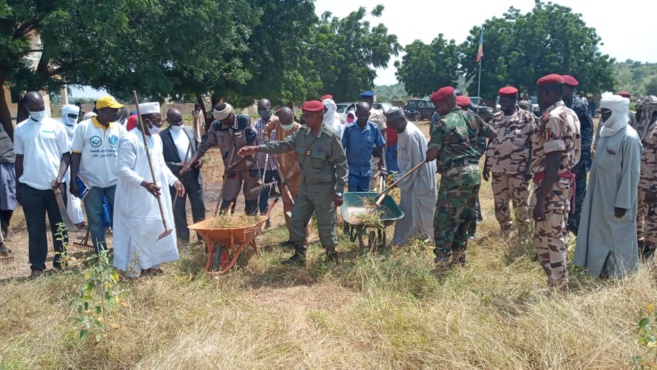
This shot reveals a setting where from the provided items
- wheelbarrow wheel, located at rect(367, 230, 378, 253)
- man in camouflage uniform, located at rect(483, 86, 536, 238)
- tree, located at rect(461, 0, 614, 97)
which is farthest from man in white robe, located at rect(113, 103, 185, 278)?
tree, located at rect(461, 0, 614, 97)

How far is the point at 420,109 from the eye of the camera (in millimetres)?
34781

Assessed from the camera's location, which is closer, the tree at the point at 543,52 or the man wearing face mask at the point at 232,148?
the man wearing face mask at the point at 232,148

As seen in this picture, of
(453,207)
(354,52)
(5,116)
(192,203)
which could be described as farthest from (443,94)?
(354,52)

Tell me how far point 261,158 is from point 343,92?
30.1 meters

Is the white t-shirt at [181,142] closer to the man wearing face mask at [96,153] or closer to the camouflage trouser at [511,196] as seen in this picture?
the man wearing face mask at [96,153]

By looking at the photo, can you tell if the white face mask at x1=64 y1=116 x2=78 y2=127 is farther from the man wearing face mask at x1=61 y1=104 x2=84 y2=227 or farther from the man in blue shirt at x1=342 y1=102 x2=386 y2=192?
the man in blue shirt at x1=342 y1=102 x2=386 y2=192

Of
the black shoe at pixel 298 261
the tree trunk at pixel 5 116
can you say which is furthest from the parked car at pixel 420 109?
the black shoe at pixel 298 261

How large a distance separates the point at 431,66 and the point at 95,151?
3854 cm

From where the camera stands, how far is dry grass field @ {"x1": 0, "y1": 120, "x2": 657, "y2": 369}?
326cm

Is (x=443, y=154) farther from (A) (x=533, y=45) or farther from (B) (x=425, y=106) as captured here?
(A) (x=533, y=45)

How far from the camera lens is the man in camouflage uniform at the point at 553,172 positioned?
397cm

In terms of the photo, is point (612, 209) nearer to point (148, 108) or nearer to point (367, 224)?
point (367, 224)

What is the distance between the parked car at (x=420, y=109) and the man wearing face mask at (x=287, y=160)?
1104 inches

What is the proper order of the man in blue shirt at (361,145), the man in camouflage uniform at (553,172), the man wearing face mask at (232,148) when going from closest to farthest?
the man in camouflage uniform at (553,172) < the man wearing face mask at (232,148) < the man in blue shirt at (361,145)
